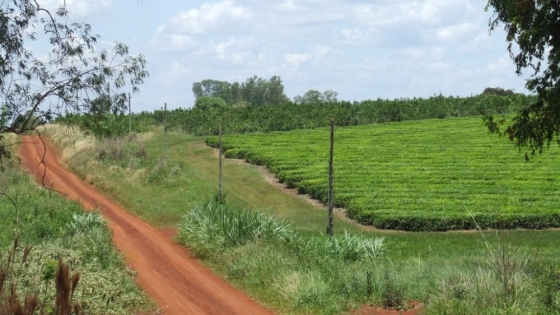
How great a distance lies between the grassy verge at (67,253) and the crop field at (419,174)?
854 centimetres

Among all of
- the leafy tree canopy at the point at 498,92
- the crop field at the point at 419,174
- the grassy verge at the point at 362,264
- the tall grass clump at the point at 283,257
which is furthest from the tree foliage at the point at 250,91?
the tall grass clump at the point at 283,257

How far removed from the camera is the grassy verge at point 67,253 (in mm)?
12445

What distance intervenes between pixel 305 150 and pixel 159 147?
9543 mm

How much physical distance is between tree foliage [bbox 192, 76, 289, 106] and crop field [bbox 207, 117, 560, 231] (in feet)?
208

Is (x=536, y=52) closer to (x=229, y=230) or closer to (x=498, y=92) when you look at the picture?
(x=229, y=230)

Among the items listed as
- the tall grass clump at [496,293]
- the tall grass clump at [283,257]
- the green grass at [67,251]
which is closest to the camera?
the tall grass clump at [496,293]

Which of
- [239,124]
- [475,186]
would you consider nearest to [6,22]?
[475,186]

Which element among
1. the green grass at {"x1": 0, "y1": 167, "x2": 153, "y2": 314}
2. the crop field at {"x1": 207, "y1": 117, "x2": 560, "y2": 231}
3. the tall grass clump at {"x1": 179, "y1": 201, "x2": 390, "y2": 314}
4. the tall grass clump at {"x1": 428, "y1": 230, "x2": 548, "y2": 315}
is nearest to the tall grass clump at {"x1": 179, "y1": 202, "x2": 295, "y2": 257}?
the tall grass clump at {"x1": 179, "y1": 201, "x2": 390, "y2": 314}

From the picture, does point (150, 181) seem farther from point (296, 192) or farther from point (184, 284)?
point (184, 284)

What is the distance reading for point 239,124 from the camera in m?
62.5

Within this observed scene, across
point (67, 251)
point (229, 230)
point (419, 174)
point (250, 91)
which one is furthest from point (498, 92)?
point (250, 91)

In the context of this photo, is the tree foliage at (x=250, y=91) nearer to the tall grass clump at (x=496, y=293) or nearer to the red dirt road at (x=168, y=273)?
the red dirt road at (x=168, y=273)

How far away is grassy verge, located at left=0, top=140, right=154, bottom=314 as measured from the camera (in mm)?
12445

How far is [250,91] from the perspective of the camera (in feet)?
412
